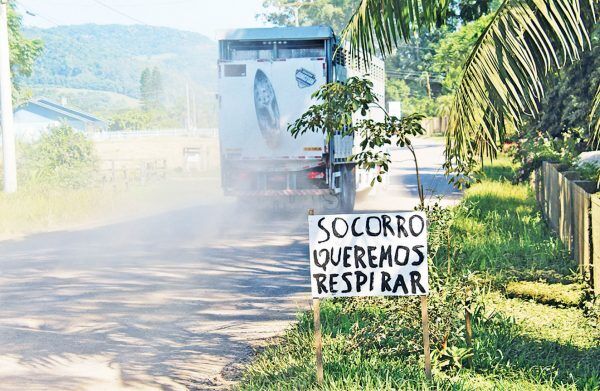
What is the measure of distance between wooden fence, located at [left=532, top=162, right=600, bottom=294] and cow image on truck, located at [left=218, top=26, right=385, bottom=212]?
19.3 ft

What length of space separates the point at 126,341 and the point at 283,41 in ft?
41.3

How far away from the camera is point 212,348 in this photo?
880 centimetres

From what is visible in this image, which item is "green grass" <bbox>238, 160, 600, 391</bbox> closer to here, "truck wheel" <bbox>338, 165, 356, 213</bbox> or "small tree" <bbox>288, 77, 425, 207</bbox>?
"small tree" <bbox>288, 77, 425, 207</bbox>

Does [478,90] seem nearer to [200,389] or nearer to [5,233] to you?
[200,389]

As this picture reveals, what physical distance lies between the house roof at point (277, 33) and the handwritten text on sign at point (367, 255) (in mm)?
14107

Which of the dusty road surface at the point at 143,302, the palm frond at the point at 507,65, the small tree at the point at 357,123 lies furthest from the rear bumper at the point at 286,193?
the palm frond at the point at 507,65

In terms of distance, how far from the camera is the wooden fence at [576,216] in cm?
996

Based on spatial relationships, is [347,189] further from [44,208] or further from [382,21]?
[382,21]

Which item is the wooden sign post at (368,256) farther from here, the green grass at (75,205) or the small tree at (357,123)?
the green grass at (75,205)

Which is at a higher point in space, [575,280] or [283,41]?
[283,41]

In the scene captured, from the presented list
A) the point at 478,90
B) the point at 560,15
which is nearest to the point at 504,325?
the point at 478,90

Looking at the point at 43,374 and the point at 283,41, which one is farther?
the point at 283,41

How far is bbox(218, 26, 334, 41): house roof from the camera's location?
20312 mm

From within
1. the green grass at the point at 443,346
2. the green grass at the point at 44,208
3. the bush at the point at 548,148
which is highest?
the bush at the point at 548,148
